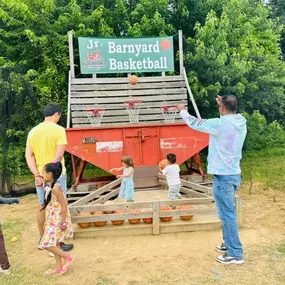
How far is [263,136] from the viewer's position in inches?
567

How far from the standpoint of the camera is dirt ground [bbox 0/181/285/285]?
453 centimetres

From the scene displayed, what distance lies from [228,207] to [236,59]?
20.7ft

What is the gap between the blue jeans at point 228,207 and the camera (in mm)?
4766

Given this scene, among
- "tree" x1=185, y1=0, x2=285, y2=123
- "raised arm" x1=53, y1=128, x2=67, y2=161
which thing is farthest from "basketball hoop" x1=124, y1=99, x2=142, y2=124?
"raised arm" x1=53, y1=128, x2=67, y2=161

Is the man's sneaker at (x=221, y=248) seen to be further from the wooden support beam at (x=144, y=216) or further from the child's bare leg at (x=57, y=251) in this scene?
the child's bare leg at (x=57, y=251)

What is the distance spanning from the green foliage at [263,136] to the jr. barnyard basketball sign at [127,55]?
292cm

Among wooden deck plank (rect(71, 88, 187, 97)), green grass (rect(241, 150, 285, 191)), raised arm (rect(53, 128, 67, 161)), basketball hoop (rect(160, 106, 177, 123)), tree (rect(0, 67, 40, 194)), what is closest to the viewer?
raised arm (rect(53, 128, 67, 161))

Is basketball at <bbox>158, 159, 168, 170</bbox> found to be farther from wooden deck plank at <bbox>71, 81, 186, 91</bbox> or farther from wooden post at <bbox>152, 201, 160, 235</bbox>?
wooden deck plank at <bbox>71, 81, 186, 91</bbox>

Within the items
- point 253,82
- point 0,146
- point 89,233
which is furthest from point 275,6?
point 89,233

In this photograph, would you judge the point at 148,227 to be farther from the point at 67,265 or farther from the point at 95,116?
the point at 95,116

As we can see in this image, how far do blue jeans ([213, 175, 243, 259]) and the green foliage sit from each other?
21.5ft

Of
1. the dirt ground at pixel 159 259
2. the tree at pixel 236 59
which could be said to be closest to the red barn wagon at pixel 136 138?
the dirt ground at pixel 159 259

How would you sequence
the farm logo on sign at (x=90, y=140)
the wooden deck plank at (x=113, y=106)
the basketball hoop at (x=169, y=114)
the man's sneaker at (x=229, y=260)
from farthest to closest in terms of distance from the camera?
the wooden deck plank at (x=113, y=106)
the basketball hoop at (x=169, y=114)
the farm logo on sign at (x=90, y=140)
the man's sneaker at (x=229, y=260)

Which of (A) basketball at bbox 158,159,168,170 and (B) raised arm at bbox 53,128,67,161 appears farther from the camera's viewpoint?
(A) basketball at bbox 158,159,168,170
